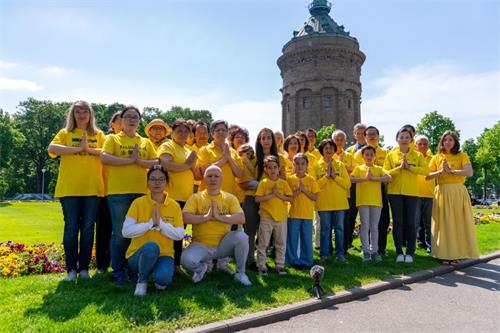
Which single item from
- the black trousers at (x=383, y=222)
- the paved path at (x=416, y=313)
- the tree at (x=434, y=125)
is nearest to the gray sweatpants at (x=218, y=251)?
the paved path at (x=416, y=313)

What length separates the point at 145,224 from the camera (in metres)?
4.86

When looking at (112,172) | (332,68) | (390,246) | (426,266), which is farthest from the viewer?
(332,68)

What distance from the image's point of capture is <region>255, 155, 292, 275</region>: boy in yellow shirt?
6.06m

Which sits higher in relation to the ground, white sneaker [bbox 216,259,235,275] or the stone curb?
white sneaker [bbox 216,259,235,275]

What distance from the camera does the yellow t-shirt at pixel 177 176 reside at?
5.54 metres

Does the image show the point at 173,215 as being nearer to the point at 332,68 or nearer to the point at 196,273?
the point at 196,273

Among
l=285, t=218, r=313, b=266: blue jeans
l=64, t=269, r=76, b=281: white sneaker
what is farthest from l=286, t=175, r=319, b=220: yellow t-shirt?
l=64, t=269, r=76, b=281: white sneaker

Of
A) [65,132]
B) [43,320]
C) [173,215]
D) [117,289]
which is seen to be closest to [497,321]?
[173,215]

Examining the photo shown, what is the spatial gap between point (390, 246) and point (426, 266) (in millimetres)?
2283

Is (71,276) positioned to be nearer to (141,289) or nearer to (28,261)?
(141,289)

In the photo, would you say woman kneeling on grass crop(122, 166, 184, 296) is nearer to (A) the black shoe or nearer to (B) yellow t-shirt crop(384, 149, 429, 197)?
(A) the black shoe

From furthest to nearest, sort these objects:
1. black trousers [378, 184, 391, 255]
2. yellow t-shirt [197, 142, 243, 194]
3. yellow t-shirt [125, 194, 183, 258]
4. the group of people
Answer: black trousers [378, 184, 391, 255] < yellow t-shirt [197, 142, 243, 194] < the group of people < yellow t-shirt [125, 194, 183, 258]

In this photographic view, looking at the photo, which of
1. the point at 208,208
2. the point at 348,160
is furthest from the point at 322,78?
the point at 208,208

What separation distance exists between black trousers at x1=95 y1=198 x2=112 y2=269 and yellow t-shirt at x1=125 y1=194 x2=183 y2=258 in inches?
39.7
